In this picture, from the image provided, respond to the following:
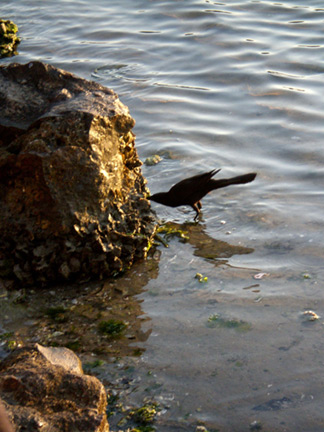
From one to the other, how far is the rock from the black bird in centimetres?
263

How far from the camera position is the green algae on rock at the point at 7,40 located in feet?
34.4

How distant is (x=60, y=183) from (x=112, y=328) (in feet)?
3.55

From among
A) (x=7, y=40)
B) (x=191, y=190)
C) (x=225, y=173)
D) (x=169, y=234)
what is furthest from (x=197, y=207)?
(x=7, y=40)

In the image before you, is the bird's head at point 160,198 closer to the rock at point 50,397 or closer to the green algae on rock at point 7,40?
the rock at point 50,397

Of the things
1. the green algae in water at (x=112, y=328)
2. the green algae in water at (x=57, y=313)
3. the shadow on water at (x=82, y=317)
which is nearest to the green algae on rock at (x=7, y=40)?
the shadow on water at (x=82, y=317)

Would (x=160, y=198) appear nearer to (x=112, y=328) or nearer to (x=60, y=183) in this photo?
(x=60, y=183)

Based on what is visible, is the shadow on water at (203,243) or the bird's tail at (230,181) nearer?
the shadow on water at (203,243)

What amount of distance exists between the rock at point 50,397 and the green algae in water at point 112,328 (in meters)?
0.86

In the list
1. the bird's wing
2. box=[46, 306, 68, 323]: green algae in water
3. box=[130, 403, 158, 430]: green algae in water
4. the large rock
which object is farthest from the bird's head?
box=[130, 403, 158, 430]: green algae in water

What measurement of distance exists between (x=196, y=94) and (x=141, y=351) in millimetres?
5464

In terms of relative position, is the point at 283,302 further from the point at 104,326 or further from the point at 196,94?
the point at 196,94

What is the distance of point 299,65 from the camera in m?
9.51

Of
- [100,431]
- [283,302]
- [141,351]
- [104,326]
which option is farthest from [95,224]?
[100,431]

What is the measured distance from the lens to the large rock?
456 cm
